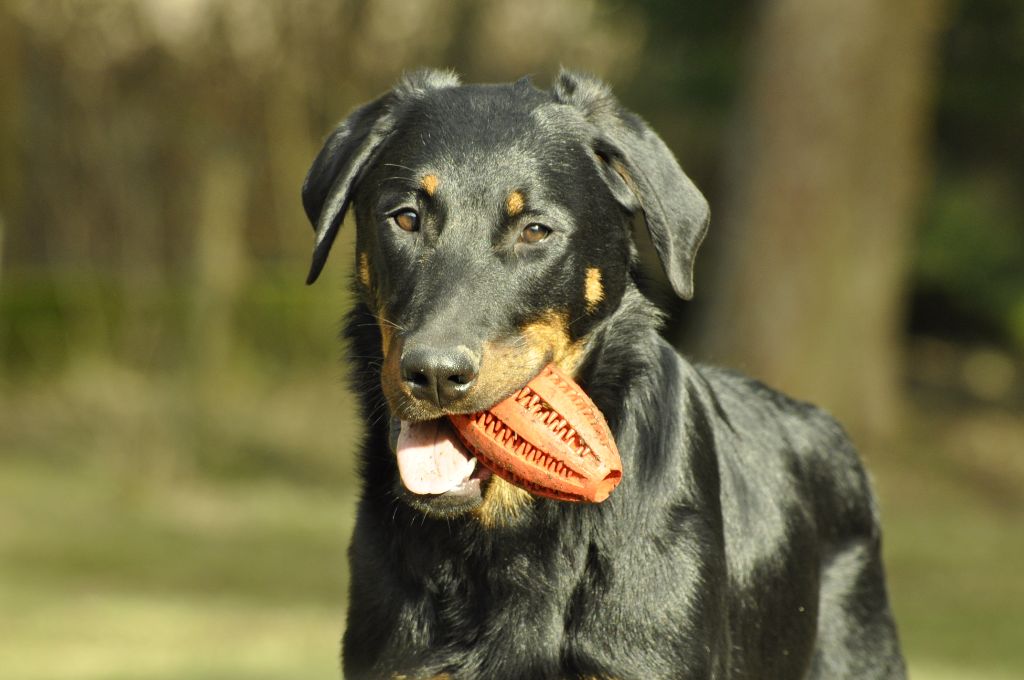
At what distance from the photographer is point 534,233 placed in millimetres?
4172

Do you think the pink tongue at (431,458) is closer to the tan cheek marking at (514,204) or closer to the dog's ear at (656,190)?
the tan cheek marking at (514,204)

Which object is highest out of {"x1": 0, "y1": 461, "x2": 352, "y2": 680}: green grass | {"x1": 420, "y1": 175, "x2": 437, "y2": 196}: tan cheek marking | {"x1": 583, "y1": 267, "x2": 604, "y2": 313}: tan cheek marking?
{"x1": 420, "y1": 175, "x2": 437, "y2": 196}: tan cheek marking

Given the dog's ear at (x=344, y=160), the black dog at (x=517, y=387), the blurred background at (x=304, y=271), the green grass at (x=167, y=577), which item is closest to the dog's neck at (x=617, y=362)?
the black dog at (x=517, y=387)

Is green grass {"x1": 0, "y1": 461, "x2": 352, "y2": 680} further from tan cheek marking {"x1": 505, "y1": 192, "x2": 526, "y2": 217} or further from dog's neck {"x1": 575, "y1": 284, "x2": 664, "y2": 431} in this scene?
tan cheek marking {"x1": 505, "y1": 192, "x2": 526, "y2": 217}

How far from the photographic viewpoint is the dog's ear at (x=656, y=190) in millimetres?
4312

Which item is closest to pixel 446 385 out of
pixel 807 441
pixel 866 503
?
pixel 807 441

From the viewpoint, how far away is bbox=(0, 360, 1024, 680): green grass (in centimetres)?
888

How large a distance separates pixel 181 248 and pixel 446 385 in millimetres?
11705

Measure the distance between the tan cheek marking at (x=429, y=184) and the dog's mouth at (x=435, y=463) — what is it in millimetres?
635

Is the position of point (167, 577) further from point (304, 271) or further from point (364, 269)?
point (364, 269)

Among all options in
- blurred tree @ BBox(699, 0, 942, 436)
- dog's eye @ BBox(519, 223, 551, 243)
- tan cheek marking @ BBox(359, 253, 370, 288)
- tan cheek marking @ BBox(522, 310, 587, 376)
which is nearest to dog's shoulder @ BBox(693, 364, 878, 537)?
tan cheek marking @ BBox(522, 310, 587, 376)

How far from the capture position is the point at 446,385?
3832 millimetres

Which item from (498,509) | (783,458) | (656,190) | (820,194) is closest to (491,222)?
(656,190)

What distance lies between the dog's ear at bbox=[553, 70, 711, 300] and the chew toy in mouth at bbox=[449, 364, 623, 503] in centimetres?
56
